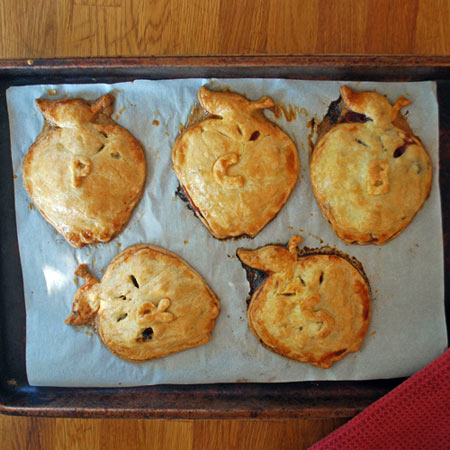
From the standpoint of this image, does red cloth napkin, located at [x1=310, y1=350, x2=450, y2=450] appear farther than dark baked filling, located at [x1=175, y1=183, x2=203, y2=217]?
No

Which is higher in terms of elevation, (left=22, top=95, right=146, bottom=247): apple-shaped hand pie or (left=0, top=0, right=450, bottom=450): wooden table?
(left=0, top=0, right=450, bottom=450): wooden table

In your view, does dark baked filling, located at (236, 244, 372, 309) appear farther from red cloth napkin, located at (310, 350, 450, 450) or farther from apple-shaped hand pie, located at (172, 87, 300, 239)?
red cloth napkin, located at (310, 350, 450, 450)

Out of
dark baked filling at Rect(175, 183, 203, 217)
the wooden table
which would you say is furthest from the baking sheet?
the wooden table

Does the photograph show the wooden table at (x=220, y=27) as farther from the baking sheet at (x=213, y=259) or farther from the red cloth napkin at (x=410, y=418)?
the red cloth napkin at (x=410, y=418)

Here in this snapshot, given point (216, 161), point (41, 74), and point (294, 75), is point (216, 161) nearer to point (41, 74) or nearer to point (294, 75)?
point (294, 75)

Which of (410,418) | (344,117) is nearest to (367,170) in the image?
(344,117)

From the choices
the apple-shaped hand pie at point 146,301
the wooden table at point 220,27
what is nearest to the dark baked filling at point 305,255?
the apple-shaped hand pie at point 146,301
